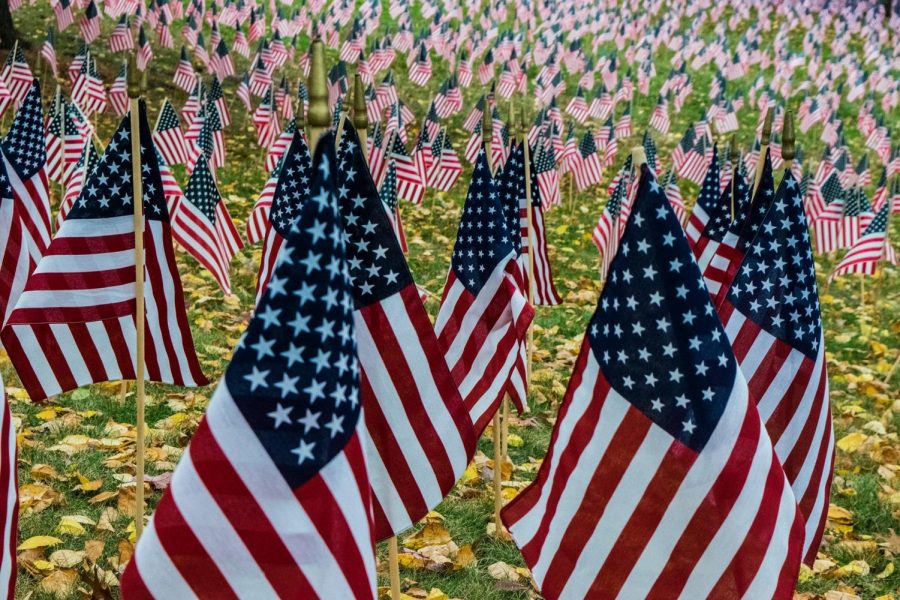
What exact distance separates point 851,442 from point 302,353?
5574 millimetres

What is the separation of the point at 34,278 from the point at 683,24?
1462 inches

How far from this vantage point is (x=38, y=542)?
4309mm

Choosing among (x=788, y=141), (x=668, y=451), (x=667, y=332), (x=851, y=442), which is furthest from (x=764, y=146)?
(x=851, y=442)

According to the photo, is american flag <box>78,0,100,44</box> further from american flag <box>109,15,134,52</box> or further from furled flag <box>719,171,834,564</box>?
furled flag <box>719,171,834,564</box>

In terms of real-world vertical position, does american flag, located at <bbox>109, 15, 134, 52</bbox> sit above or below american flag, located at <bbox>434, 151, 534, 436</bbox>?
above

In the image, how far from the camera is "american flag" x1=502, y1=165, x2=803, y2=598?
9.14 ft

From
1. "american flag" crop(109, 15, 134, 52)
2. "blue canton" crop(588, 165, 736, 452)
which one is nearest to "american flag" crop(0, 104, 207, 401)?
"blue canton" crop(588, 165, 736, 452)

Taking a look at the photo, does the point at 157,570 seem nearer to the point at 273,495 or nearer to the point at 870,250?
the point at 273,495

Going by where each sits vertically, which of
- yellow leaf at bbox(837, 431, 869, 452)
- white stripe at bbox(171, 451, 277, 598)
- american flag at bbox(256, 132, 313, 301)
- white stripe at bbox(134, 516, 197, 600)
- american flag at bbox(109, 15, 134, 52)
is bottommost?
yellow leaf at bbox(837, 431, 869, 452)

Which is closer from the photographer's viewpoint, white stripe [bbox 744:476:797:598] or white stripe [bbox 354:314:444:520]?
white stripe [bbox 744:476:797:598]

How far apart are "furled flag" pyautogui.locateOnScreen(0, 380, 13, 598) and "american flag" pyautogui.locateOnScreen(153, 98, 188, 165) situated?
8379mm

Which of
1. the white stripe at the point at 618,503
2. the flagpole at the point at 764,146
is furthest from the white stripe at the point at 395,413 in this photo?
the flagpole at the point at 764,146

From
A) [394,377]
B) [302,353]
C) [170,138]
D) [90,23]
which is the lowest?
[394,377]

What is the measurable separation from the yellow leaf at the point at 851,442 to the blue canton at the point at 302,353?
5372 millimetres
